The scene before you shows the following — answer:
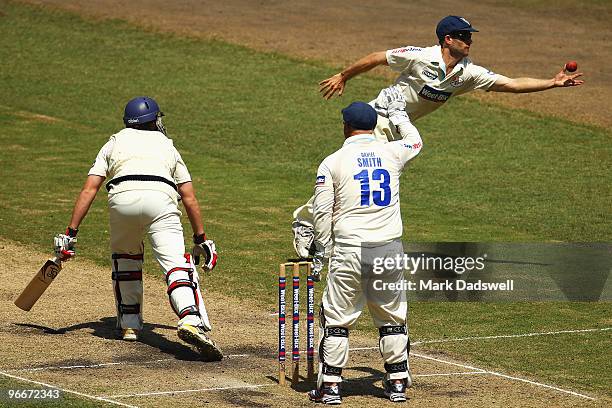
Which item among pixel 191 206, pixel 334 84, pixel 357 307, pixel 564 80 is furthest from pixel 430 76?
pixel 357 307

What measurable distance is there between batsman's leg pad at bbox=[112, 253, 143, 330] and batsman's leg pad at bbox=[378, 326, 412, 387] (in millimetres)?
2899

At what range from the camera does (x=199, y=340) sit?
1105 cm

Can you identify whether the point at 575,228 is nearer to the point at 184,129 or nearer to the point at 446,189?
the point at 446,189

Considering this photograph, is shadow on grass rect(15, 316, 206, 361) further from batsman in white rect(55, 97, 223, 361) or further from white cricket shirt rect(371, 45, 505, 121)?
white cricket shirt rect(371, 45, 505, 121)

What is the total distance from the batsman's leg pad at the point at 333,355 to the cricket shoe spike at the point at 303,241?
3.15 ft

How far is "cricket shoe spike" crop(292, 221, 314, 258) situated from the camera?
36.2ft

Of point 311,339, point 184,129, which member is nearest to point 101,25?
point 184,129

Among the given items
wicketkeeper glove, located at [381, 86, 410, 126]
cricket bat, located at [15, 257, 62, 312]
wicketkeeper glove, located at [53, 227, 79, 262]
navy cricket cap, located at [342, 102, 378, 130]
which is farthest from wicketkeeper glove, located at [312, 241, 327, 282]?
cricket bat, located at [15, 257, 62, 312]

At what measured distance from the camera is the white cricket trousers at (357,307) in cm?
998

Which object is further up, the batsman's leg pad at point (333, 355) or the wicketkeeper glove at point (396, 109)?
the wicketkeeper glove at point (396, 109)

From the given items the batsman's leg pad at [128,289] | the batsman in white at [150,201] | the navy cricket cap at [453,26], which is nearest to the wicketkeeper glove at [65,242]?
the batsman in white at [150,201]

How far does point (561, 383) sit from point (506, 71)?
15987 millimetres

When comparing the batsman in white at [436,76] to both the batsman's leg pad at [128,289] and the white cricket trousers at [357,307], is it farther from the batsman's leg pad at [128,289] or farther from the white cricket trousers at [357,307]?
the white cricket trousers at [357,307]

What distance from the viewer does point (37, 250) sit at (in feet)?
52.4
